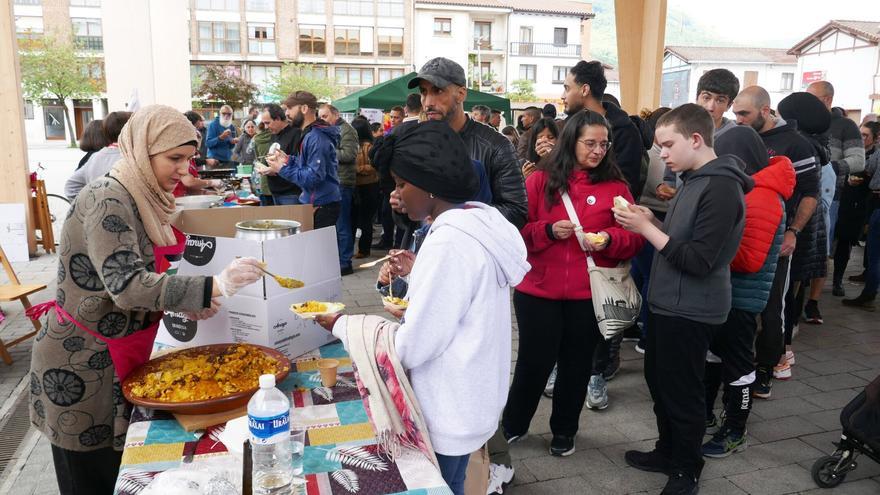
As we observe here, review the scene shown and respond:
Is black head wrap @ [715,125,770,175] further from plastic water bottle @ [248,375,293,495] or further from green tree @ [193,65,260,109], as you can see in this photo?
green tree @ [193,65,260,109]

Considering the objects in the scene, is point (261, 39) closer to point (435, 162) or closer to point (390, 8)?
point (390, 8)

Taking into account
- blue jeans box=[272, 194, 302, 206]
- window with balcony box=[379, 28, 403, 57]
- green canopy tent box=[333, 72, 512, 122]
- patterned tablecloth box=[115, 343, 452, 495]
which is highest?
window with balcony box=[379, 28, 403, 57]

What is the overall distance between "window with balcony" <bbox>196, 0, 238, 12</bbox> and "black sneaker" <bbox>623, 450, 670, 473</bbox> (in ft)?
144

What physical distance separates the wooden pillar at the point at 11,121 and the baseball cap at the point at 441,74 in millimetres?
6844

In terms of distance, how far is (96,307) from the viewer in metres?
1.77

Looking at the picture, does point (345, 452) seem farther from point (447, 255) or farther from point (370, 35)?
point (370, 35)

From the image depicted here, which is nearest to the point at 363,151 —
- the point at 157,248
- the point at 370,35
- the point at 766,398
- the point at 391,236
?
the point at 391,236

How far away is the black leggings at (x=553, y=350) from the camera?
9.80ft

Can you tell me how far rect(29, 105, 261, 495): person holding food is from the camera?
5.60 feet

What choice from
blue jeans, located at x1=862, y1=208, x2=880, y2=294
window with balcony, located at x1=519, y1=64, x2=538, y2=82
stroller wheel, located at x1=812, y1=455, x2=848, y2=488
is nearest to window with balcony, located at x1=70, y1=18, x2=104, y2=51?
window with balcony, located at x1=519, y1=64, x2=538, y2=82

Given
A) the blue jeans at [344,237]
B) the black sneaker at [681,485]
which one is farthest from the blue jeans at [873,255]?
the blue jeans at [344,237]

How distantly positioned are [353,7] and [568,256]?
42.3 meters

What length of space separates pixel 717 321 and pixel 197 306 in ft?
7.20

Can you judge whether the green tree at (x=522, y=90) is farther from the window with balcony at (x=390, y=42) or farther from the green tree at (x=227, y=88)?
the green tree at (x=227, y=88)
